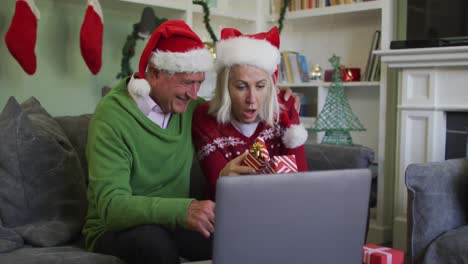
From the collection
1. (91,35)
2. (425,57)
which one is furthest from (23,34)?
(425,57)

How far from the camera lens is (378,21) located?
3.71 metres

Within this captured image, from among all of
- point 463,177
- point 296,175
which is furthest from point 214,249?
point 463,177

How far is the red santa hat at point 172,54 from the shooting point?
175 centimetres

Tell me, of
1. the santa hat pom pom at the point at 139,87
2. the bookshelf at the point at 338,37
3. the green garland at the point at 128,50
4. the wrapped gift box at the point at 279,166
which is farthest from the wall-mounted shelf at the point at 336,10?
the wrapped gift box at the point at 279,166

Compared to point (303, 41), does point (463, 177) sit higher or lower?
lower

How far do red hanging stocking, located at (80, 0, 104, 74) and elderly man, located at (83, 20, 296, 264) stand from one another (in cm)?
116

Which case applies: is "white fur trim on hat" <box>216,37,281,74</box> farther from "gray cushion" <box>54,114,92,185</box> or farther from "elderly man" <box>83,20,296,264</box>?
"gray cushion" <box>54,114,92,185</box>

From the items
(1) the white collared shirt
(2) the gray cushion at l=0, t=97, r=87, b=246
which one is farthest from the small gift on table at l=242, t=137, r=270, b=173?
(2) the gray cushion at l=0, t=97, r=87, b=246

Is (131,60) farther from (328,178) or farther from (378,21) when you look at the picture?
(328,178)

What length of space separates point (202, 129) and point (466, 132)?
5.67 feet

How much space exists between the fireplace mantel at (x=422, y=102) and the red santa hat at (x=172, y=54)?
5.12 feet

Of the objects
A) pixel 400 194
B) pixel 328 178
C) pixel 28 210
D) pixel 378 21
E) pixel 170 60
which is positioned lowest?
pixel 400 194

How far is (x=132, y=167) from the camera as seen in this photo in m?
1.72

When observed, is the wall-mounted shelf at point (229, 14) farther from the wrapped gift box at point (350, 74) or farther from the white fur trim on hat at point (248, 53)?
the white fur trim on hat at point (248, 53)
